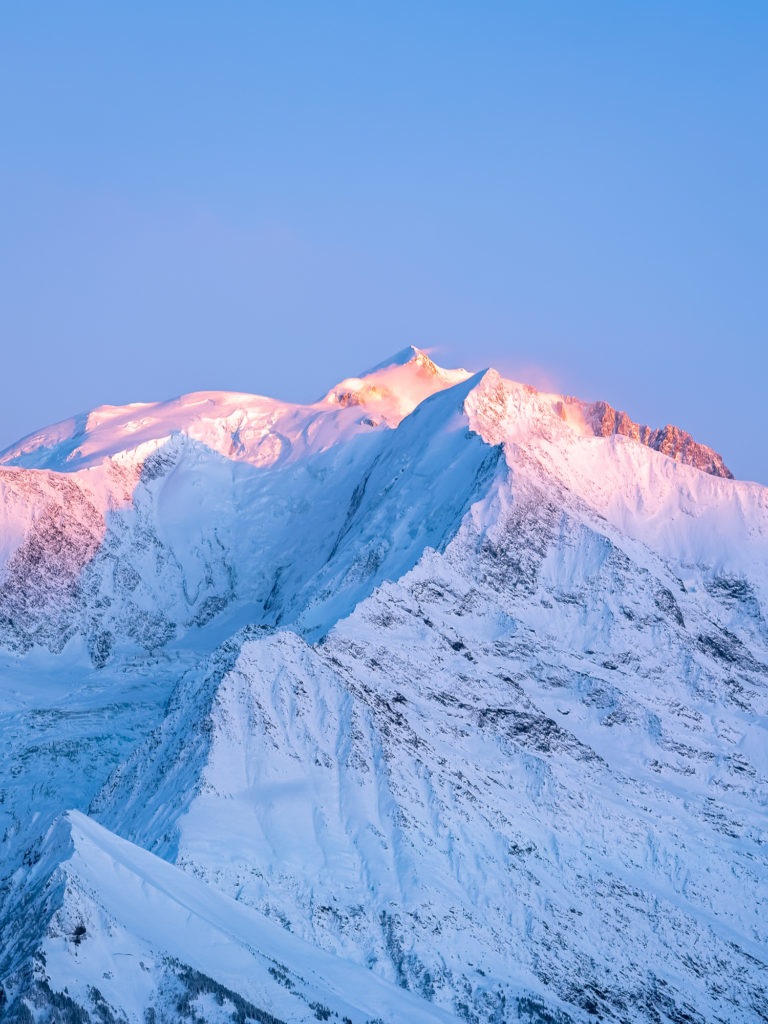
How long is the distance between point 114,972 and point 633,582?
113m

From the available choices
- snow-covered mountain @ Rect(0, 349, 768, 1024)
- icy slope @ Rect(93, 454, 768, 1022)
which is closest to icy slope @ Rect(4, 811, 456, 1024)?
snow-covered mountain @ Rect(0, 349, 768, 1024)

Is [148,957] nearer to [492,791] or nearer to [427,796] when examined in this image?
[427,796]

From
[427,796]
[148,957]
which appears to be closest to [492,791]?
[427,796]

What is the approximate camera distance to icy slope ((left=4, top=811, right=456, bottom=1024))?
72.8m

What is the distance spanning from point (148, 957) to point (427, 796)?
48.6m

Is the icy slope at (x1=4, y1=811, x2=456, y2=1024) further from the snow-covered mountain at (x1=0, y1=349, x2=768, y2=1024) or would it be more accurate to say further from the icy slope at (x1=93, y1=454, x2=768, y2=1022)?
the icy slope at (x1=93, y1=454, x2=768, y2=1022)

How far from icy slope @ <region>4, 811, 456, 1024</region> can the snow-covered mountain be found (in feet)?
0.64

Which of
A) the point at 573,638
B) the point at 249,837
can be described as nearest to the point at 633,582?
the point at 573,638

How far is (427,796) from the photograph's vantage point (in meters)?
123

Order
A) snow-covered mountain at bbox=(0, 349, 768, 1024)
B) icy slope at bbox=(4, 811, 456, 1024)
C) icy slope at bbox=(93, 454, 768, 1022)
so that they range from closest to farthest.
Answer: icy slope at bbox=(4, 811, 456, 1024) < snow-covered mountain at bbox=(0, 349, 768, 1024) < icy slope at bbox=(93, 454, 768, 1022)

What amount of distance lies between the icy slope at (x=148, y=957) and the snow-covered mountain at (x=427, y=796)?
0.64 feet

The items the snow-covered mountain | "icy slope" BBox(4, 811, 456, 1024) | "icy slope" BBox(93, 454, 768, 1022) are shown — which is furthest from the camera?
"icy slope" BBox(93, 454, 768, 1022)

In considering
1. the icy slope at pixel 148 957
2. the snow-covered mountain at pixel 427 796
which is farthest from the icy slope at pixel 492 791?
the icy slope at pixel 148 957

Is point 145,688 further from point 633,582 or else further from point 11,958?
point 11,958
